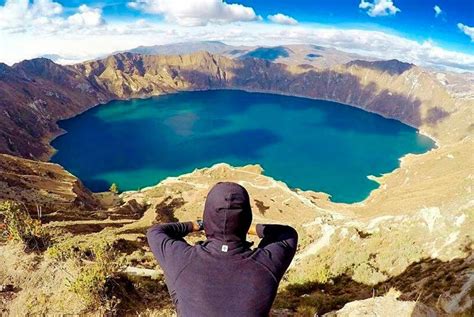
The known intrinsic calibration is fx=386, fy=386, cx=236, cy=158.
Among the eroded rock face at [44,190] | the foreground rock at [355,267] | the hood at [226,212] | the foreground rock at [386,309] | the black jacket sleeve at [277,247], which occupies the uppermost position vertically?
the hood at [226,212]

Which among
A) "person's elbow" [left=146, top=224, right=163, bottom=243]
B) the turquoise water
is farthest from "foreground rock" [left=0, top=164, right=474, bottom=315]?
the turquoise water

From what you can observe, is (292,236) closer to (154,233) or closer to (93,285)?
(154,233)

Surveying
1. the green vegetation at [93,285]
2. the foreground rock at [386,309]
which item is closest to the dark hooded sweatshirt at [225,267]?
the foreground rock at [386,309]

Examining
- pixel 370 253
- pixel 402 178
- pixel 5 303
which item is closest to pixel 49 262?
pixel 5 303

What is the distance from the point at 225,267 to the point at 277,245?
739 millimetres

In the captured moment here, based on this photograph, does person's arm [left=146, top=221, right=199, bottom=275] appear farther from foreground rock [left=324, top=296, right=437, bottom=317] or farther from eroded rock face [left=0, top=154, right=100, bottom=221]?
eroded rock face [left=0, top=154, right=100, bottom=221]

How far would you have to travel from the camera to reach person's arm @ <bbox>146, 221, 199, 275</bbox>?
15.1 ft

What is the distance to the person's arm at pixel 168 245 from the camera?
182 inches

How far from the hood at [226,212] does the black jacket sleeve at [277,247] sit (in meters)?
0.37

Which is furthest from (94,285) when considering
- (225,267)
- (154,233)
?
(225,267)

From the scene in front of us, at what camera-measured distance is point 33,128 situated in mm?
187625

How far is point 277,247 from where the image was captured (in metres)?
4.70

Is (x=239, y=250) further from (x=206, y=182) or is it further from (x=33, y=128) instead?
(x=33, y=128)

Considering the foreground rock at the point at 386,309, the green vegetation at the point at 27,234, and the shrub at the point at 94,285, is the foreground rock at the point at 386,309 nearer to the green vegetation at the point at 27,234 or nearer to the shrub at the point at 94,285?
the shrub at the point at 94,285
